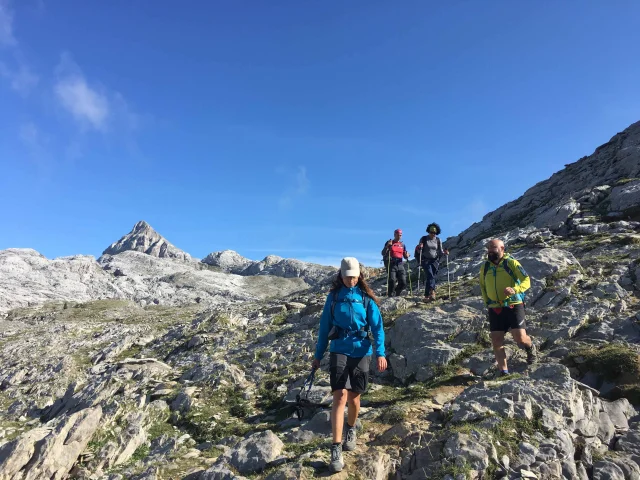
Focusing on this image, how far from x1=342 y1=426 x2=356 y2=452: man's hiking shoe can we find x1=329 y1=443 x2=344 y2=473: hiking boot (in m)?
0.65

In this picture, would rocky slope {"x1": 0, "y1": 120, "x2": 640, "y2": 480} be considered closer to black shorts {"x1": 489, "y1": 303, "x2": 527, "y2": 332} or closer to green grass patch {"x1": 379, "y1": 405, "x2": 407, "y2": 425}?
green grass patch {"x1": 379, "y1": 405, "x2": 407, "y2": 425}

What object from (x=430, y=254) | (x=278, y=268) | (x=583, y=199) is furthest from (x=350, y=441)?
(x=278, y=268)

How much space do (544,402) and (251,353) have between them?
12103 mm

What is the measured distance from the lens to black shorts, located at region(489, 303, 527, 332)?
9328 mm

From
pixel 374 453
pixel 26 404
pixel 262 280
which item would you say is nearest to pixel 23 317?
pixel 26 404

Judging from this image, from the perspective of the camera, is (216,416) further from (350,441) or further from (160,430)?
(350,441)

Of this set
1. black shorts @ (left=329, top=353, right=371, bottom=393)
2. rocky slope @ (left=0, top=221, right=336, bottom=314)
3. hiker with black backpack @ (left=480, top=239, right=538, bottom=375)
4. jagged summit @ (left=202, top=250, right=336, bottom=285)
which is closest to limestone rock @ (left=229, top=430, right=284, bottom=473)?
black shorts @ (left=329, top=353, right=371, bottom=393)

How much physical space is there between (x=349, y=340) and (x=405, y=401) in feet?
11.5

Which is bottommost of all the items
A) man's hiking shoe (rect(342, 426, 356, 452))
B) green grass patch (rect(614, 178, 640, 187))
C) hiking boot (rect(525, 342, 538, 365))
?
man's hiking shoe (rect(342, 426, 356, 452))

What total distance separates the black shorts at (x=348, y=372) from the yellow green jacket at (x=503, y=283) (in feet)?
14.8

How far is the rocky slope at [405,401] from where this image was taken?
6.43 metres

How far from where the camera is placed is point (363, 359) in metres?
6.77

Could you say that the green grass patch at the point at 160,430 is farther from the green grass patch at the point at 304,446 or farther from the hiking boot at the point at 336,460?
the hiking boot at the point at 336,460

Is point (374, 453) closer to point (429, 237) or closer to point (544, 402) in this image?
point (544, 402)
